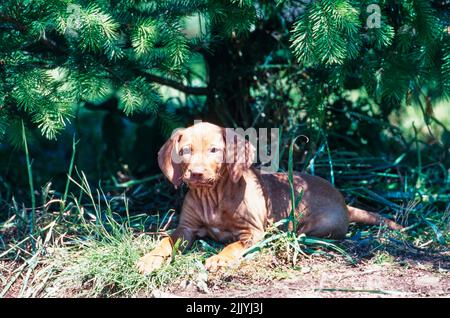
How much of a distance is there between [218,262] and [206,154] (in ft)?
2.03

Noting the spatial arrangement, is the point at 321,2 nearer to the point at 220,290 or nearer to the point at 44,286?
the point at 220,290

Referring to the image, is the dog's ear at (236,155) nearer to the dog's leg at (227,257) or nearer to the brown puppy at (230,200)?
the brown puppy at (230,200)

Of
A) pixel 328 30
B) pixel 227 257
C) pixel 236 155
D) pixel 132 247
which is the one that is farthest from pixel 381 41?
pixel 132 247

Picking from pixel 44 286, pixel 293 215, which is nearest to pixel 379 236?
pixel 293 215

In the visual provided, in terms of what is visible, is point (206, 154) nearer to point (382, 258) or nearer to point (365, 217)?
point (382, 258)

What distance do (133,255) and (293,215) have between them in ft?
3.10

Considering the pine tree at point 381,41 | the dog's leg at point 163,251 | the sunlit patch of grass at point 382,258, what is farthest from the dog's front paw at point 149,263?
the pine tree at point 381,41

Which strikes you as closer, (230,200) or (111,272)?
(111,272)

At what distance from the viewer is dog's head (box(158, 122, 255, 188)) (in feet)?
13.9

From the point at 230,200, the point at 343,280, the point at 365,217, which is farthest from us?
the point at 365,217

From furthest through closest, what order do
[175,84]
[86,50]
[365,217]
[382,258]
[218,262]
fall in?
[175,84] → [365,217] → [86,50] → [382,258] → [218,262]

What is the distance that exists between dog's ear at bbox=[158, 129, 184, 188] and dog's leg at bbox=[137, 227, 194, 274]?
32 centimetres

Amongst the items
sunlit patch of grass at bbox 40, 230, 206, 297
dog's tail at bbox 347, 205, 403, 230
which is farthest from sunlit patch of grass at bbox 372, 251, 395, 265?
sunlit patch of grass at bbox 40, 230, 206, 297

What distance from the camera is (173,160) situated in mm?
4406
